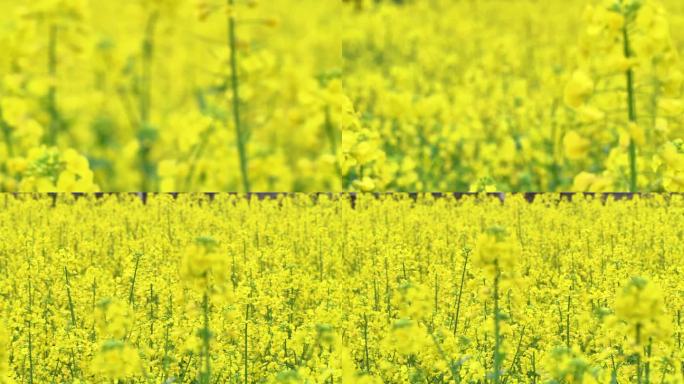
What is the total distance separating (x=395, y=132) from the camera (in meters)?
3.83

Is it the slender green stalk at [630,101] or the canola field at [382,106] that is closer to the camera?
the slender green stalk at [630,101]

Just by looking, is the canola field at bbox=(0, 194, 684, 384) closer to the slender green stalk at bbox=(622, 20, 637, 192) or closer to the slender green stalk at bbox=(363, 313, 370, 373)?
the slender green stalk at bbox=(363, 313, 370, 373)

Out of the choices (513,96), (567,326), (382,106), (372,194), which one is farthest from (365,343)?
(513,96)

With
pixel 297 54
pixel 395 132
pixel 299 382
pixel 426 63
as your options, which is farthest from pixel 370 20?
pixel 299 382

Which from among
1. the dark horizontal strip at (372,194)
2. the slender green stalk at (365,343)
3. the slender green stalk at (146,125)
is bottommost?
the slender green stalk at (365,343)

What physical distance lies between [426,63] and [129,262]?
2.27 metres

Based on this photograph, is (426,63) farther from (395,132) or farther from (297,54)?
(297,54)

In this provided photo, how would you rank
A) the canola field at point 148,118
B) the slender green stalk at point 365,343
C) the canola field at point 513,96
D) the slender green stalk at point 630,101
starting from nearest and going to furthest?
the slender green stalk at point 630,101, the canola field at point 513,96, the slender green stalk at point 365,343, the canola field at point 148,118

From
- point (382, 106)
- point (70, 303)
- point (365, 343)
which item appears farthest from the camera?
point (382, 106)

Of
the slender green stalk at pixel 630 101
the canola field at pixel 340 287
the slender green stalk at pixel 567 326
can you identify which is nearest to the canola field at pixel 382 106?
the slender green stalk at pixel 630 101

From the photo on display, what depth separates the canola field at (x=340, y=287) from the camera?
2.59 meters

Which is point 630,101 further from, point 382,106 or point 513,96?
point 513,96

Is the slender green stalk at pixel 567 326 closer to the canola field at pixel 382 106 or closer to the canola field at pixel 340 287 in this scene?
the canola field at pixel 340 287

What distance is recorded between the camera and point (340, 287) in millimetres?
3057
